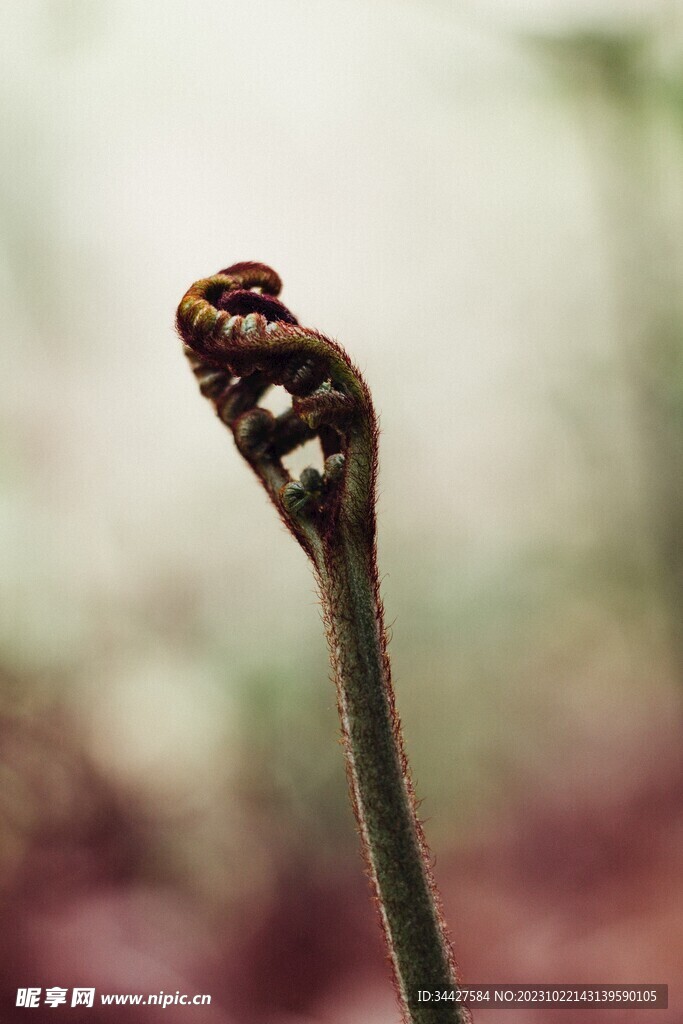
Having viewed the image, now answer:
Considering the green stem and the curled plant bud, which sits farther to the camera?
the curled plant bud

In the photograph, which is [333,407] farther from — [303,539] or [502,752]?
[502,752]

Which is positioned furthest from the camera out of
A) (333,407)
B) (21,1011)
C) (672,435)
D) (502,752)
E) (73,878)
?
(672,435)

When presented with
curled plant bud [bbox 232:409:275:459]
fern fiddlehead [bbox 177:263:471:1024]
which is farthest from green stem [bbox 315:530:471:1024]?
curled plant bud [bbox 232:409:275:459]

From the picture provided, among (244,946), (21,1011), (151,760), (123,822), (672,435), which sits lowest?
(21,1011)

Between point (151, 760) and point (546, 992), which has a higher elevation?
point (151, 760)

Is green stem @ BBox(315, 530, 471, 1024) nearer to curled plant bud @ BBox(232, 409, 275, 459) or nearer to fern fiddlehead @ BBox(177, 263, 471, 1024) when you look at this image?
fern fiddlehead @ BBox(177, 263, 471, 1024)

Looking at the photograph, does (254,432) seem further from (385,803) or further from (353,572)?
(385,803)

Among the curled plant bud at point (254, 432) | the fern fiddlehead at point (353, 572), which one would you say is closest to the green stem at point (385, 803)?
the fern fiddlehead at point (353, 572)

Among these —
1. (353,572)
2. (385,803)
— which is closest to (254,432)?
(353,572)

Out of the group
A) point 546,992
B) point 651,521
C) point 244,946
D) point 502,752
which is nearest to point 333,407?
point 546,992

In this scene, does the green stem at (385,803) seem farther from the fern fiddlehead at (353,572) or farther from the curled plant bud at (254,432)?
the curled plant bud at (254,432)
